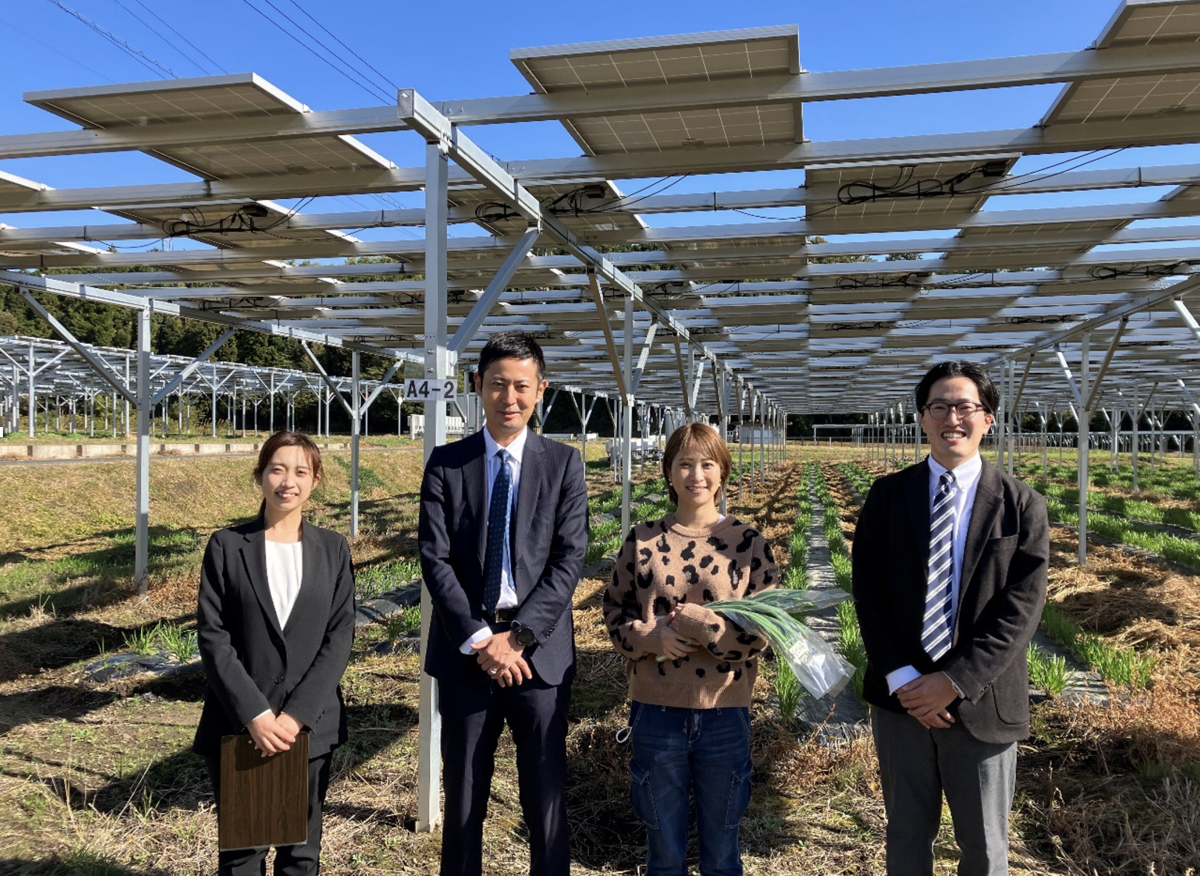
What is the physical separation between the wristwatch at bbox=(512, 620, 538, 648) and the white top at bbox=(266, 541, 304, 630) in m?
0.66

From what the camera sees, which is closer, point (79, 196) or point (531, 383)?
point (531, 383)

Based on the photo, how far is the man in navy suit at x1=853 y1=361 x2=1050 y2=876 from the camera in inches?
85.6

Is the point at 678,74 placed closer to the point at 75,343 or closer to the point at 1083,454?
the point at 75,343

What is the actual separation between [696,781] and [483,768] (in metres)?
0.63

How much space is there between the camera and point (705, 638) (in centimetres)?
230

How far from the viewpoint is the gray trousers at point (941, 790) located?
7.15 ft

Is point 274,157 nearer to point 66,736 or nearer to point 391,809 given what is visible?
point 66,736

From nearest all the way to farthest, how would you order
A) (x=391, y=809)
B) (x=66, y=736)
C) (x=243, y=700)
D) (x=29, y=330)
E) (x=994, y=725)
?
(x=994, y=725)
(x=243, y=700)
(x=391, y=809)
(x=66, y=736)
(x=29, y=330)

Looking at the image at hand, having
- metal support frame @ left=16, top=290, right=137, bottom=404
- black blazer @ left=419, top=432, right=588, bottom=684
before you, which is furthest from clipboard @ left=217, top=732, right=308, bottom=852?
metal support frame @ left=16, top=290, right=137, bottom=404

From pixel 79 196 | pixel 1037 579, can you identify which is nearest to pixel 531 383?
pixel 1037 579

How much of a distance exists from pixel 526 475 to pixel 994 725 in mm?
1440

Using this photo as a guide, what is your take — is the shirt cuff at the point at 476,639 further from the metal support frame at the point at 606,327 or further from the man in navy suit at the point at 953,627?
the metal support frame at the point at 606,327

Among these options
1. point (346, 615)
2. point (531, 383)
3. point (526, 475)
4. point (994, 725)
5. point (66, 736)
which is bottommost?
point (66, 736)

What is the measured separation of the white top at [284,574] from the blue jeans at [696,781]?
42.8 inches
